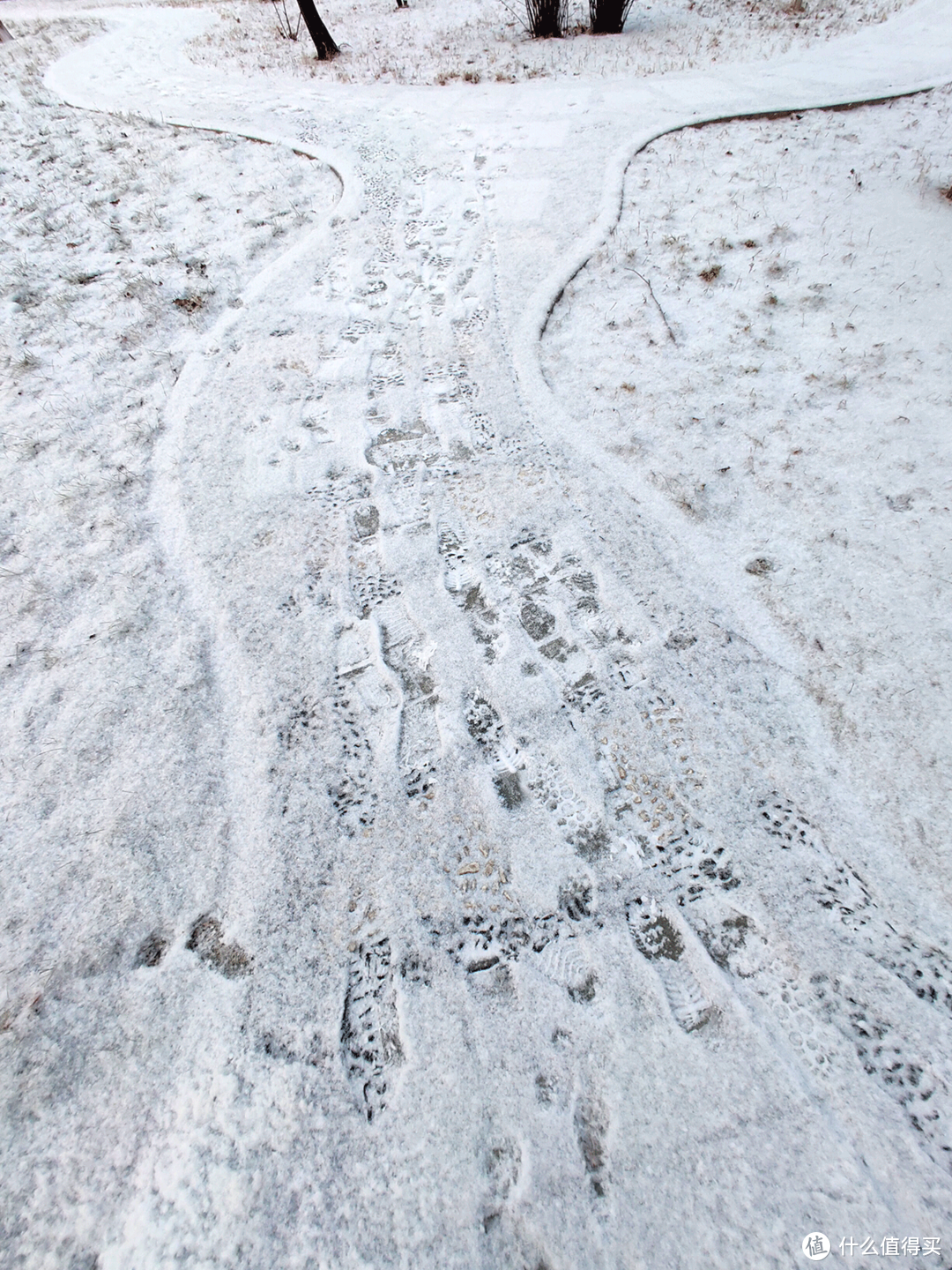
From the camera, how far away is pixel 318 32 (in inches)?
344

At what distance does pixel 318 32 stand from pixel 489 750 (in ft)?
38.9

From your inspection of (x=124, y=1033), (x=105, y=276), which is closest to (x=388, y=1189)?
(x=124, y=1033)

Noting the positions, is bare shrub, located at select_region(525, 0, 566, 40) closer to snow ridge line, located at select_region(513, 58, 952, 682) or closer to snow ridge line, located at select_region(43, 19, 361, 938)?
snow ridge line, located at select_region(513, 58, 952, 682)

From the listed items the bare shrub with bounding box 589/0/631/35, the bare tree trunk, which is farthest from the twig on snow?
the bare shrub with bounding box 589/0/631/35

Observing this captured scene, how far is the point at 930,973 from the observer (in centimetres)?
165

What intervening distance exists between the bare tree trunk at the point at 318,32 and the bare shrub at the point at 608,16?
4.13 metres

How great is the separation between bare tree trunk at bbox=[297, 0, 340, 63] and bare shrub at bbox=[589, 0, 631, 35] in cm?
413

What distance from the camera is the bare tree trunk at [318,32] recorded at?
8.44 m

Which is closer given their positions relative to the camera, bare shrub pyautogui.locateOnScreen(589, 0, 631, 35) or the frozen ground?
the frozen ground

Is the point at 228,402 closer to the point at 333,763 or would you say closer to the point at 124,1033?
the point at 333,763

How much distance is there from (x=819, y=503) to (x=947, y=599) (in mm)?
670

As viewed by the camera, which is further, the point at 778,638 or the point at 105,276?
the point at 105,276

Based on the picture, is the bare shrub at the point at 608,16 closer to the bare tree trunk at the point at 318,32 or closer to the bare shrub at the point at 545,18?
the bare shrub at the point at 545,18

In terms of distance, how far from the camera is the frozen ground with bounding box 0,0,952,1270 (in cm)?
147
